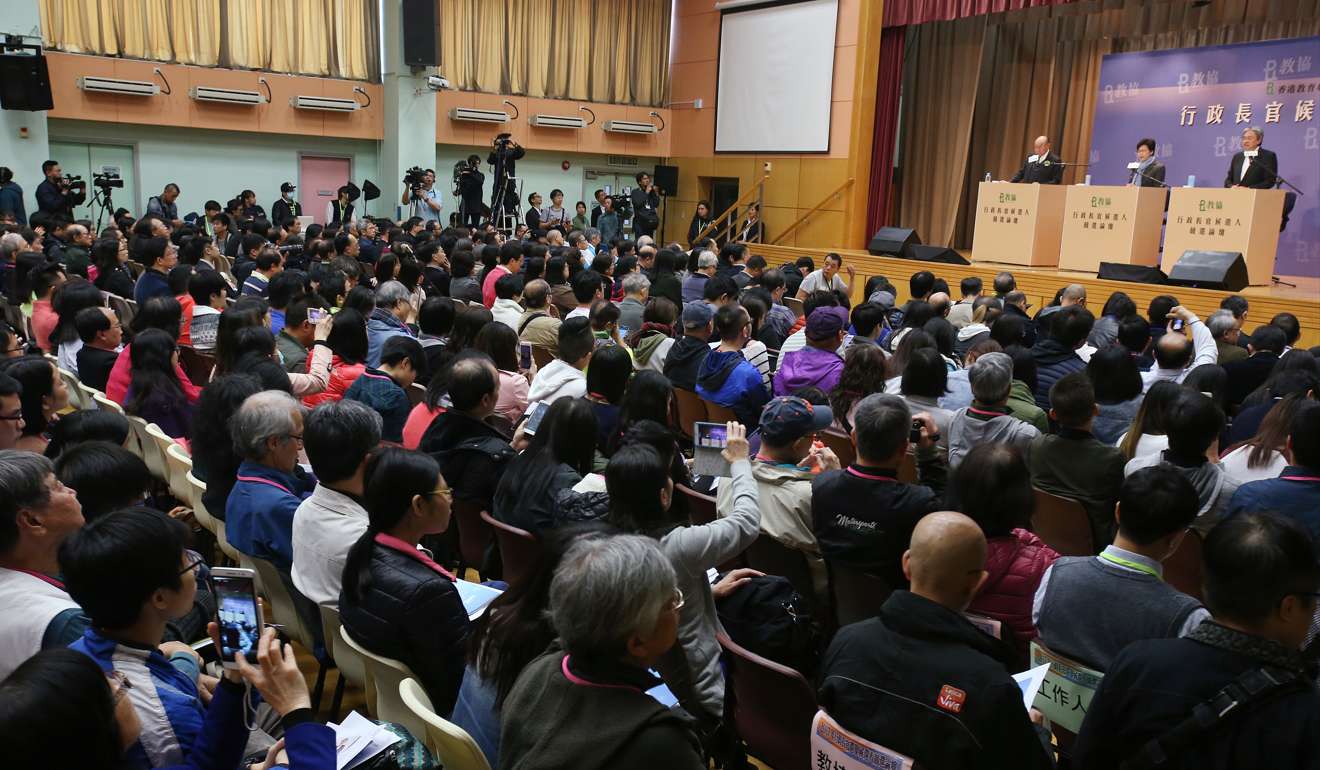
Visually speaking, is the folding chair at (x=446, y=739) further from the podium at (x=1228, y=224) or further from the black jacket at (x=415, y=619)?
the podium at (x=1228, y=224)

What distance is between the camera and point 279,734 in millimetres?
1978

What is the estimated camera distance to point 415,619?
84.6 inches

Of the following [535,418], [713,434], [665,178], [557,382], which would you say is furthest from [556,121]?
→ [713,434]

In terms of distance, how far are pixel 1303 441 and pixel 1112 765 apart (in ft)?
5.34

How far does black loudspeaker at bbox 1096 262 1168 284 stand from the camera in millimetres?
8930

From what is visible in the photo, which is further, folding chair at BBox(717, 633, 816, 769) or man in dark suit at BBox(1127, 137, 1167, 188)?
man in dark suit at BBox(1127, 137, 1167, 188)

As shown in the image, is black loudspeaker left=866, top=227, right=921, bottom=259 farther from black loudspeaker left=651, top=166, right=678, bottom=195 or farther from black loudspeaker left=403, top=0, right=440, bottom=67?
black loudspeaker left=403, top=0, right=440, bottom=67

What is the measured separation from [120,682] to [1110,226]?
9890mm

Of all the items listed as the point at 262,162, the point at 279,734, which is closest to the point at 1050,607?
the point at 279,734

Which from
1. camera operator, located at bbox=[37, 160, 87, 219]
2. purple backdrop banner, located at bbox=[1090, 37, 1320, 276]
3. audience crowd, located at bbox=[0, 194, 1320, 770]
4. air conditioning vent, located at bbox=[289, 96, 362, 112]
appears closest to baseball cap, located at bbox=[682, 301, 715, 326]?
audience crowd, located at bbox=[0, 194, 1320, 770]

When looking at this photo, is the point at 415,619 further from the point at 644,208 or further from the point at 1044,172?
the point at 644,208

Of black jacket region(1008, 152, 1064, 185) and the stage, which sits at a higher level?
black jacket region(1008, 152, 1064, 185)

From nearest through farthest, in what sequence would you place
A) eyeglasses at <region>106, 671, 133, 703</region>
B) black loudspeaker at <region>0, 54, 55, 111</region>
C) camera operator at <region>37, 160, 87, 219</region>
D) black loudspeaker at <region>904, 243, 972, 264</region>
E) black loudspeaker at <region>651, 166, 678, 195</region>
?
eyeglasses at <region>106, 671, 133, 703</region> → camera operator at <region>37, 160, 87, 219</region> → black loudspeaker at <region>0, 54, 55, 111</region> → black loudspeaker at <region>904, 243, 972, 264</region> → black loudspeaker at <region>651, 166, 678, 195</region>

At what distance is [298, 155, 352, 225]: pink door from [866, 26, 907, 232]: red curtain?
7.91m
